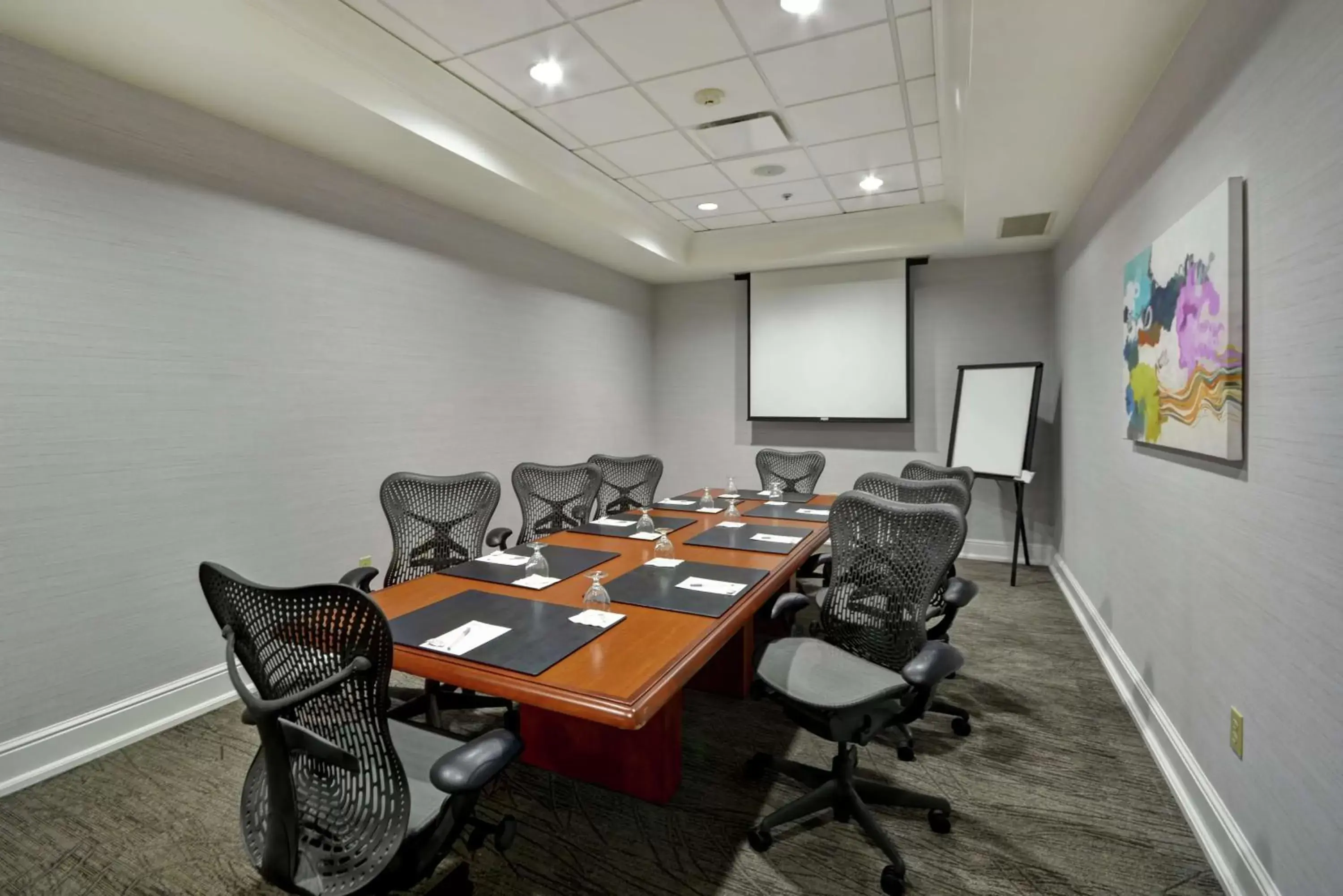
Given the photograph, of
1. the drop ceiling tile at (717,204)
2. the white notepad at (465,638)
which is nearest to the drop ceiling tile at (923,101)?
the drop ceiling tile at (717,204)

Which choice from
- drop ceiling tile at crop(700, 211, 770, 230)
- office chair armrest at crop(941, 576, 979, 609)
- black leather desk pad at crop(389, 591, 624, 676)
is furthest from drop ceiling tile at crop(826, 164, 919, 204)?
black leather desk pad at crop(389, 591, 624, 676)

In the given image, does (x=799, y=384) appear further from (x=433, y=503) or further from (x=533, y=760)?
(x=533, y=760)

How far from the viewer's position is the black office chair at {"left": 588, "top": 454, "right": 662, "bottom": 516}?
4.02m

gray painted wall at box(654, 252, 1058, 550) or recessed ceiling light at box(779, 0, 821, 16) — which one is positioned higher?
recessed ceiling light at box(779, 0, 821, 16)

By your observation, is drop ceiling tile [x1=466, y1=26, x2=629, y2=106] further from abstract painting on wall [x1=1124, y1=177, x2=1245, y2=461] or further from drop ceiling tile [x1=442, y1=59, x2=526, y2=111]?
abstract painting on wall [x1=1124, y1=177, x2=1245, y2=461]

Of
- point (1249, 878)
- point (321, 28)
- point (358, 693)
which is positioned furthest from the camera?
point (321, 28)

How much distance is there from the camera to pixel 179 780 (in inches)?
90.9

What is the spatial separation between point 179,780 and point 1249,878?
11.2 ft

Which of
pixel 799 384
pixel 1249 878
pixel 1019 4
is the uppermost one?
pixel 1019 4

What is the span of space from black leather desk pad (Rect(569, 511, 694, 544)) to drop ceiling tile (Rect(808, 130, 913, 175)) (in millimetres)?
2479

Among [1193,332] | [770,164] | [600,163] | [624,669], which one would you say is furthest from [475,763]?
[770,164]

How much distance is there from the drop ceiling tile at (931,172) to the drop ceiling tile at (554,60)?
2.23 m

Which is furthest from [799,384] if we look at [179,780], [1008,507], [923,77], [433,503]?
[179,780]

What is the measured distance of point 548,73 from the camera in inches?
118
